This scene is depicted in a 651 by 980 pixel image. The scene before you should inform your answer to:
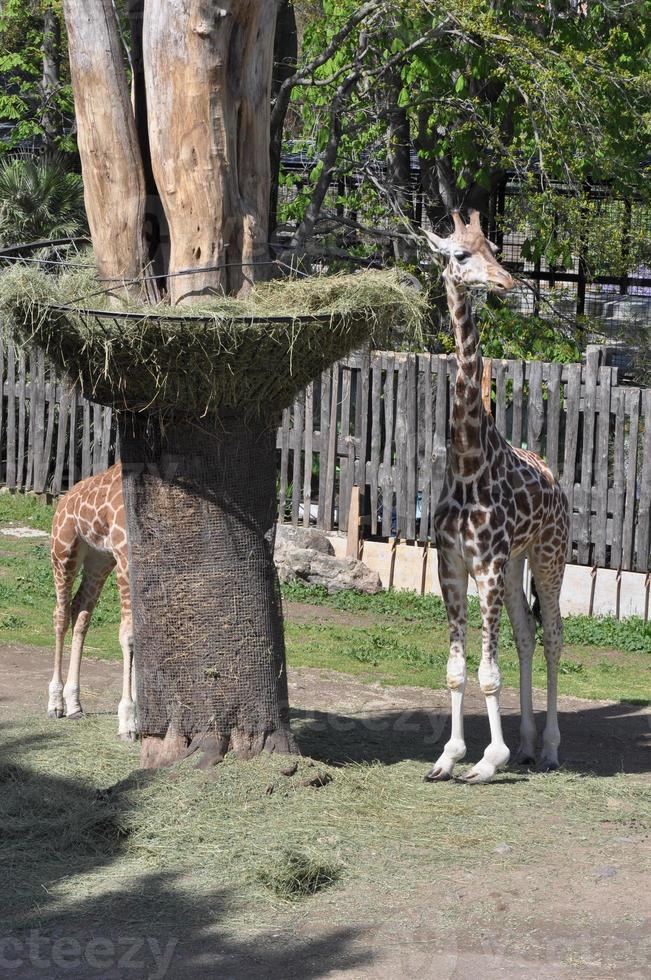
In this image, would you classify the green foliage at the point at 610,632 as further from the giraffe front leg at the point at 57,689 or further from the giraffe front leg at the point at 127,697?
the giraffe front leg at the point at 57,689

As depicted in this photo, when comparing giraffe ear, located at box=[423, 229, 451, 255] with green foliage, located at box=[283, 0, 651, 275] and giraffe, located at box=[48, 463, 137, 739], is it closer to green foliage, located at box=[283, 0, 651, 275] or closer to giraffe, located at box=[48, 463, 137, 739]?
giraffe, located at box=[48, 463, 137, 739]

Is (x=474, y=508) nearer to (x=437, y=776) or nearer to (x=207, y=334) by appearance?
(x=437, y=776)

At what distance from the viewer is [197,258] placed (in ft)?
20.5

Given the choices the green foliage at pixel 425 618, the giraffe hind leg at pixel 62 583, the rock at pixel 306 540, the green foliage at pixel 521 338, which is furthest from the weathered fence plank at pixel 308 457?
the giraffe hind leg at pixel 62 583

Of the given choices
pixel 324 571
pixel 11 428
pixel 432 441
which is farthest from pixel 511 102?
pixel 11 428

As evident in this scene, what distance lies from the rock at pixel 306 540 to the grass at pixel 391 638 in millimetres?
519

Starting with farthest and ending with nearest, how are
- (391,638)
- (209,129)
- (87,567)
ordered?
(391,638) → (87,567) → (209,129)

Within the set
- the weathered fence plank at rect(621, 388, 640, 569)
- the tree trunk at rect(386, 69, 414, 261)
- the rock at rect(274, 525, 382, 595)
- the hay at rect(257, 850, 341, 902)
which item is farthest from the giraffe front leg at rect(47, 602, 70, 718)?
the tree trunk at rect(386, 69, 414, 261)

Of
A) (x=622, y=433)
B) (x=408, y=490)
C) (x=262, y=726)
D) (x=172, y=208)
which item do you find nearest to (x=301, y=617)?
(x=408, y=490)

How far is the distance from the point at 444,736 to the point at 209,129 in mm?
3923

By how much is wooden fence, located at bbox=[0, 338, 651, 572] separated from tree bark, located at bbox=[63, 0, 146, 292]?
3.93 meters

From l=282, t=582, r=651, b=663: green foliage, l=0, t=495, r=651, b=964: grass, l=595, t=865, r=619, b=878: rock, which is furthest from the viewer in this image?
l=282, t=582, r=651, b=663: green foliage

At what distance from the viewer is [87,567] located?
833cm

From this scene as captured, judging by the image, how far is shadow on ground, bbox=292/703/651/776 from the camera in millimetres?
7195
